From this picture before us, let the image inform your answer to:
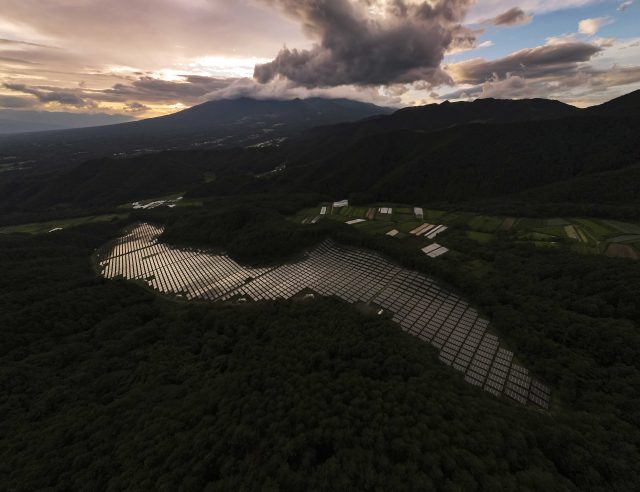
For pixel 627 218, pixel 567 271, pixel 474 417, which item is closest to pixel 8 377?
pixel 474 417

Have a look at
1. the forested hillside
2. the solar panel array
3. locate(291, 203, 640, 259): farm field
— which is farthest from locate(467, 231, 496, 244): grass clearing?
the forested hillside

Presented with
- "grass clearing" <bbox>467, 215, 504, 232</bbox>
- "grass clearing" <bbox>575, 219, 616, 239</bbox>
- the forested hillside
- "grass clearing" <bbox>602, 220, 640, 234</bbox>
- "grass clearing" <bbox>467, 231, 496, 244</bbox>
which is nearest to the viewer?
the forested hillside

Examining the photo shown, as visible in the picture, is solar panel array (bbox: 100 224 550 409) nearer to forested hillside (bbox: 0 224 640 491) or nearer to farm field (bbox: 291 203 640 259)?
forested hillside (bbox: 0 224 640 491)

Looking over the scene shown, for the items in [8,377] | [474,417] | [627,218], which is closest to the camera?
[474,417]

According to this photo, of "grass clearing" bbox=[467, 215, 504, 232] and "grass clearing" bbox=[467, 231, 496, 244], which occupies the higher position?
"grass clearing" bbox=[467, 215, 504, 232]

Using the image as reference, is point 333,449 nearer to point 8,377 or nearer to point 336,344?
point 336,344

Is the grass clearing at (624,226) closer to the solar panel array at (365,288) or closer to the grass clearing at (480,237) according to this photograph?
the grass clearing at (480,237)

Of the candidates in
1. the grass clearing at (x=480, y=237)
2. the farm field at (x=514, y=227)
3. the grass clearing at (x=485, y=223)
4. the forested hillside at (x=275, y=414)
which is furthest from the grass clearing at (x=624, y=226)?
the forested hillside at (x=275, y=414)

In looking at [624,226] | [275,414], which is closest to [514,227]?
[624,226]
